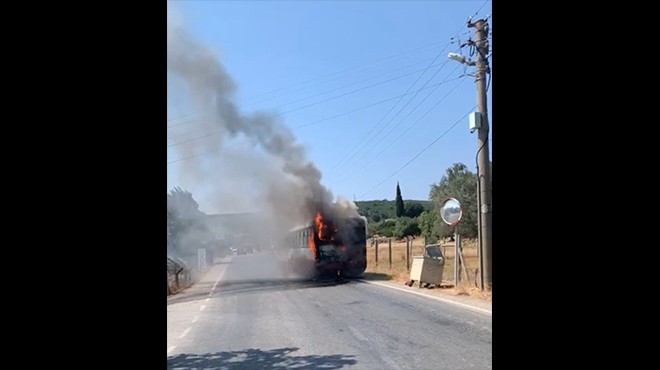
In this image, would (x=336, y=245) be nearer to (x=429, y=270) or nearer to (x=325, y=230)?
(x=325, y=230)

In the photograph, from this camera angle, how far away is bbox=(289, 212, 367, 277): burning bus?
2288 cm

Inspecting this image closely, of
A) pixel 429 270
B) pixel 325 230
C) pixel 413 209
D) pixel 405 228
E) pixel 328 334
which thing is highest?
pixel 413 209

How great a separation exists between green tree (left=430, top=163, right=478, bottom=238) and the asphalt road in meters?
16.4

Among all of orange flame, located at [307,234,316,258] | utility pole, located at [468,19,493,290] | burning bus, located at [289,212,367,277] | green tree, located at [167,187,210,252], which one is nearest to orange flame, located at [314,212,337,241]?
burning bus, located at [289,212,367,277]

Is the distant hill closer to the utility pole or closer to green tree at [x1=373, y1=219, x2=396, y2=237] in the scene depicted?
green tree at [x1=373, y1=219, x2=396, y2=237]

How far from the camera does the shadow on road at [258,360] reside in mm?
6793

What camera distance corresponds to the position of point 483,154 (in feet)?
48.8

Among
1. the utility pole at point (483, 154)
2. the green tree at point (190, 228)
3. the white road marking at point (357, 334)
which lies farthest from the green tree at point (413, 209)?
the white road marking at point (357, 334)

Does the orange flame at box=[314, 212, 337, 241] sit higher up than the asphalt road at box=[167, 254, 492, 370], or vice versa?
the orange flame at box=[314, 212, 337, 241]

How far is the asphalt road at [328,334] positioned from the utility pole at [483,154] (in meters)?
2.15

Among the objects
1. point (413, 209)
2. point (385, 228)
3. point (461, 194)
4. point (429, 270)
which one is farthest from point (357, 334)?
point (413, 209)

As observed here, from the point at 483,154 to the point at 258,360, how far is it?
958 cm
